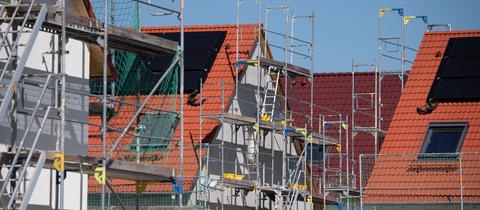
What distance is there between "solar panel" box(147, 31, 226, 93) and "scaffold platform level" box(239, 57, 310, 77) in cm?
114

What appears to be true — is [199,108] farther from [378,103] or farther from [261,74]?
[378,103]

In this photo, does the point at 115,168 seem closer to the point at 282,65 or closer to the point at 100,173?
the point at 100,173

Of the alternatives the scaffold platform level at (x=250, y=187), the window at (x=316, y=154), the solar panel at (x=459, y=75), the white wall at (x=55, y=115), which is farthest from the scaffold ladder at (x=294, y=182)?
the white wall at (x=55, y=115)

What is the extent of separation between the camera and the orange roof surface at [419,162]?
31.0 m

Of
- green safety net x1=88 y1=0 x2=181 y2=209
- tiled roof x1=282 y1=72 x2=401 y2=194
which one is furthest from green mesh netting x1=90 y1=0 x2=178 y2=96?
tiled roof x1=282 y1=72 x2=401 y2=194

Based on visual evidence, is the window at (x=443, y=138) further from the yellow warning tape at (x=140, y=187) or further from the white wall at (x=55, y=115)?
the white wall at (x=55, y=115)

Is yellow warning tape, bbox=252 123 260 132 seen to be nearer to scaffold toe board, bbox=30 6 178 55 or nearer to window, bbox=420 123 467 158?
window, bbox=420 123 467 158

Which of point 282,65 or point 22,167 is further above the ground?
→ point 282,65

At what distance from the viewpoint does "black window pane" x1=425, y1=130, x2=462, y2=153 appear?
31969 millimetres

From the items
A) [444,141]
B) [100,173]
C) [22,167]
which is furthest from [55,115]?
[444,141]

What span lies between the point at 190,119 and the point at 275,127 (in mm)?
2032

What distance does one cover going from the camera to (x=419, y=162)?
31672 mm

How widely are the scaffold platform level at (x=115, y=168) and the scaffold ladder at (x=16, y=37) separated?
97cm

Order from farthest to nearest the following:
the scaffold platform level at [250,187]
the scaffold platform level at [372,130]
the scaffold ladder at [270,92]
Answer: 1. the scaffold platform level at [372,130]
2. the scaffold ladder at [270,92]
3. the scaffold platform level at [250,187]
